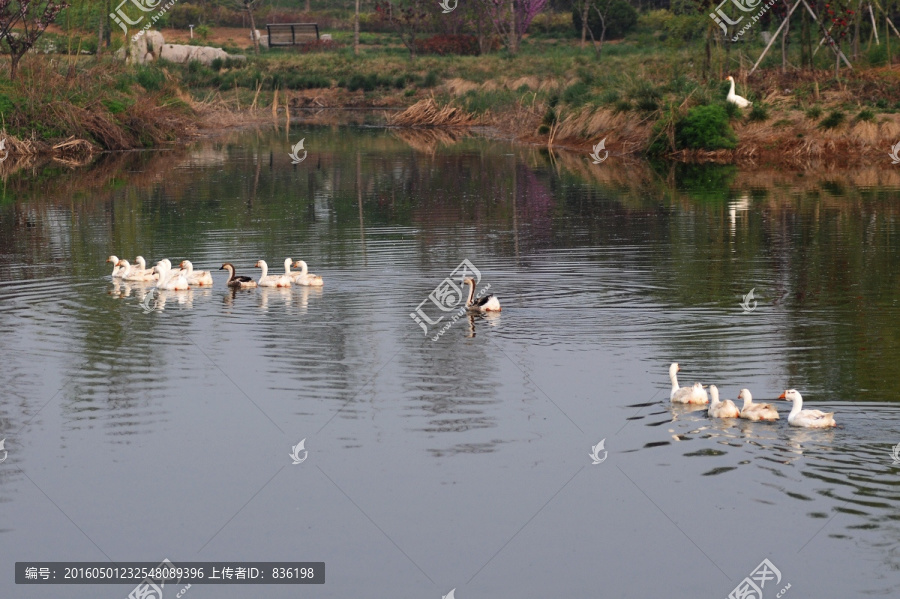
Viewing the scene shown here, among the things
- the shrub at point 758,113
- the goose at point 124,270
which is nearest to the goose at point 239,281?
the goose at point 124,270

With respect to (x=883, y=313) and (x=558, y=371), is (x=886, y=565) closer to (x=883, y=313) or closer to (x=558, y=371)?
(x=558, y=371)

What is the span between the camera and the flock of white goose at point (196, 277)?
18406mm

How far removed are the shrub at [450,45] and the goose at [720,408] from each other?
7006 centimetres

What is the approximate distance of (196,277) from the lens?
1875 centimetres

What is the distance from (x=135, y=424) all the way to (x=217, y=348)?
9.65ft

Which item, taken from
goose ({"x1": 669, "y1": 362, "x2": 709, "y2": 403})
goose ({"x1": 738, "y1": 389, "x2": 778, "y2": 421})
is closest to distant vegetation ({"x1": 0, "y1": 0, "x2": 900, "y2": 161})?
goose ({"x1": 669, "y1": 362, "x2": 709, "y2": 403})

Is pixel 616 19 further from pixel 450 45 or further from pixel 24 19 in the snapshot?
pixel 24 19

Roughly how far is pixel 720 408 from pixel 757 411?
0.35 m

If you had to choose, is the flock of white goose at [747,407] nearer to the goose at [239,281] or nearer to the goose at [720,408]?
the goose at [720,408]

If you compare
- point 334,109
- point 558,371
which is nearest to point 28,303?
point 558,371

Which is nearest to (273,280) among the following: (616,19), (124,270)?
(124,270)

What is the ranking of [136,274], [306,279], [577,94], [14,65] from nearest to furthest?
1. [306,279]
2. [136,274]
3. [14,65]
4. [577,94]

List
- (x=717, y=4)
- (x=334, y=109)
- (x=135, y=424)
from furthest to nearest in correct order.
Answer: (x=334, y=109), (x=717, y=4), (x=135, y=424)

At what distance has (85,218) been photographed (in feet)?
88.8
